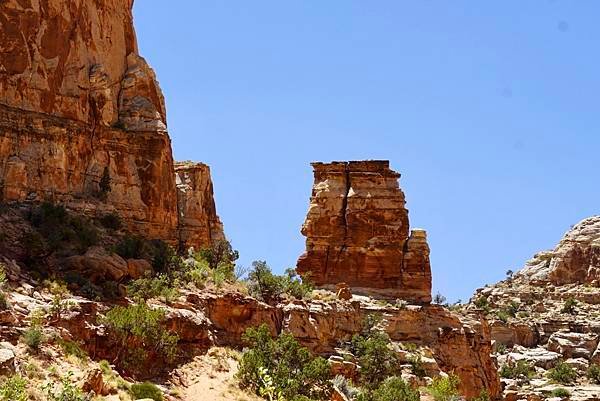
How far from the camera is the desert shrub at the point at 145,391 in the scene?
3042 cm

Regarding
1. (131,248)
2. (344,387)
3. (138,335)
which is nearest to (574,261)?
(344,387)

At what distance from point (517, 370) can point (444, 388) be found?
32818mm

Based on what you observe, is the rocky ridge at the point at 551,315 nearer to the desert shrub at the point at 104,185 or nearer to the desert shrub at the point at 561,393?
the desert shrub at the point at 561,393

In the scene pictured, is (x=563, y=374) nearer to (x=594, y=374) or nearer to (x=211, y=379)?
(x=594, y=374)

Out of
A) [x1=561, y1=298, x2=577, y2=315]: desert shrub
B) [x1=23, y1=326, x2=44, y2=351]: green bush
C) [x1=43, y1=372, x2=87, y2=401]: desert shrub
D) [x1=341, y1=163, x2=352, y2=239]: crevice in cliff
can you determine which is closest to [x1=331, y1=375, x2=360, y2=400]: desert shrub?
[x1=23, y1=326, x2=44, y2=351]: green bush

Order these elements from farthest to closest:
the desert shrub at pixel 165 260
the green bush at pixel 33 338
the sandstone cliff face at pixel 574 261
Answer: the sandstone cliff face at pixel 574 261 → the desert shrub at pixel 165 260 → the green bush at pixel 33 338

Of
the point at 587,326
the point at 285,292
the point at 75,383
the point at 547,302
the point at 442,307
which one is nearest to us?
the point at 75,383

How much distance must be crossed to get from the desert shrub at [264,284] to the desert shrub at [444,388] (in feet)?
31.4

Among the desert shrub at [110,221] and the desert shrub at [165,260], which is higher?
the desert shrub at [110,221]

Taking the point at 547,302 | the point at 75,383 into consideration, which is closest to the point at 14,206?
the point at 75,383

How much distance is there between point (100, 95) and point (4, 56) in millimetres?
5783

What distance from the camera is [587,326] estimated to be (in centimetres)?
8438

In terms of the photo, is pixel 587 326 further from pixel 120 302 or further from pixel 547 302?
pixel 120 302

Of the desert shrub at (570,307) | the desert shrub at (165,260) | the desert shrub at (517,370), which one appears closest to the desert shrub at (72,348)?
the desert shrub at (165,260)
